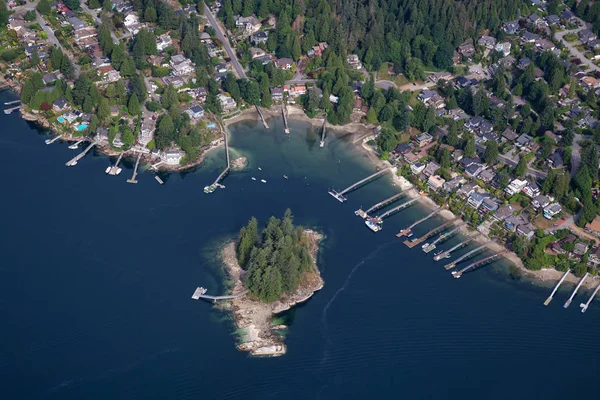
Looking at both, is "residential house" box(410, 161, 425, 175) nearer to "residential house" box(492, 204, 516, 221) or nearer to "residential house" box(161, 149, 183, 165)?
"residential house" box(492, 204, 516, 221)

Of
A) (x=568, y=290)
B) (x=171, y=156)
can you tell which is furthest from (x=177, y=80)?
(x=568, y=290)

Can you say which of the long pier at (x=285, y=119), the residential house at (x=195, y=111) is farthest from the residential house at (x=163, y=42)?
the long pier at (x=285, y=119)

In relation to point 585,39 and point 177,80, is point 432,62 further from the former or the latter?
point 177,80

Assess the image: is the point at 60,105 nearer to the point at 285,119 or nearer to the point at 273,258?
the point at 285,119

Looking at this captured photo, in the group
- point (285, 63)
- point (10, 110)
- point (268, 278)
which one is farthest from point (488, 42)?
Result: point (10, 110)

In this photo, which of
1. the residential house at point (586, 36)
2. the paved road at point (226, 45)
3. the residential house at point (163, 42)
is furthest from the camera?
the residential house at point (586, 36)

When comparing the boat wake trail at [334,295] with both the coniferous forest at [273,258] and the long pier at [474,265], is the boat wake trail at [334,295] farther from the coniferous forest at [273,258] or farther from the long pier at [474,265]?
the long pier at [474,265]
